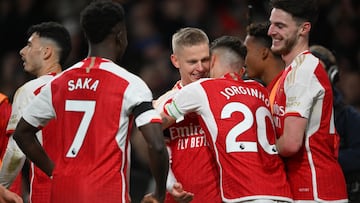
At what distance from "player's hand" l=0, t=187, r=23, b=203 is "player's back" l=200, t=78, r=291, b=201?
137 cm

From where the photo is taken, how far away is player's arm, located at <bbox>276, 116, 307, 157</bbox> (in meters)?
6.05

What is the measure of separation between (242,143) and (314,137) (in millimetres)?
476

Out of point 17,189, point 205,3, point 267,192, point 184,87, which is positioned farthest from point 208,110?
point 205,3

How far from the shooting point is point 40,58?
7.16 m

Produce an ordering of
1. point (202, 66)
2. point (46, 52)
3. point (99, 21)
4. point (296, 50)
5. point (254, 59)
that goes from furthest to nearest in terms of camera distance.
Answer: point (46, 52) → point (254, 59) → point (202, 66) → point (296, 50) → point (99, 21)

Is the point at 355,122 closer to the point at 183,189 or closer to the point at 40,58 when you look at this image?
the point at 183,189

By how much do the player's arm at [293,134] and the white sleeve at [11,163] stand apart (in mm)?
1922

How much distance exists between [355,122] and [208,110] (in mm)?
2109

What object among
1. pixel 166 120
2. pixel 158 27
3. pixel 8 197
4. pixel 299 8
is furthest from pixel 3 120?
pixel 158 27

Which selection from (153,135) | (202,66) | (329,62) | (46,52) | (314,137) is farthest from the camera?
(329,62)

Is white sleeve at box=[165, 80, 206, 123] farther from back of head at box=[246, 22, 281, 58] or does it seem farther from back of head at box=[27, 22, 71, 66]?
back of head at box=[27, 22, 71, 66]

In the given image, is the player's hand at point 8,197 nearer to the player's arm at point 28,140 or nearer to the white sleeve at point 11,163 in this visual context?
the white sleeve at point 11,163

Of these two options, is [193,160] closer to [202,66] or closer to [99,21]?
[202,66]

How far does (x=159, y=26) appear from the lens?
11.9 m
